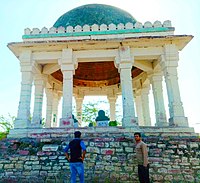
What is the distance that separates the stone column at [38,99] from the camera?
32.4 ft

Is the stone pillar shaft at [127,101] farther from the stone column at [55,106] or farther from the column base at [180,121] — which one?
the stone column at [55,106]

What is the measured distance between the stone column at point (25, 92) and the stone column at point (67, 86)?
131 cm

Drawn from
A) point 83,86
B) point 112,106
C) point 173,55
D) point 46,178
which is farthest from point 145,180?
point 83,86

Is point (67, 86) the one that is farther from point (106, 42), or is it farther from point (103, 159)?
point (103, 159)

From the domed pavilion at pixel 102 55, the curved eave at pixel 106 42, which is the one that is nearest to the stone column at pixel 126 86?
the domed pavilion at pixel 102 55

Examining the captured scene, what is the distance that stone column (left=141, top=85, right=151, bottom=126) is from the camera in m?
11.7

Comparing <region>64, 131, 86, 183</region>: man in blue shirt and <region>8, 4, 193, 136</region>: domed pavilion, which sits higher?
<region>8, 4, 193, 136</region>: domed pavilion

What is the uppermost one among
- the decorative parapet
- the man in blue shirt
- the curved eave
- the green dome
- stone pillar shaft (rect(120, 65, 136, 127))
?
the green dome

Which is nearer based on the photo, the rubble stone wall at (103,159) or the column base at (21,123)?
the rubble stone wall at (103,159)

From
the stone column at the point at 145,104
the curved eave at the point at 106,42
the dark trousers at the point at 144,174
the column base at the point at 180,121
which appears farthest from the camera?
the stone column at the point at 145,104

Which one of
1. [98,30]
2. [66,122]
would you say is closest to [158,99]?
[98,30]

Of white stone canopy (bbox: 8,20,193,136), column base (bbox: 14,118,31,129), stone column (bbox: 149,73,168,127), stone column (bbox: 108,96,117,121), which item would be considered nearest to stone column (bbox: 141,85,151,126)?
stone column (bbox: 149,73,168,127)

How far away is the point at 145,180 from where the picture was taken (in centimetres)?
486

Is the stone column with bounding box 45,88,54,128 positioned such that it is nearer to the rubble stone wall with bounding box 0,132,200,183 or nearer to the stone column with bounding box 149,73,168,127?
the rubble stone wall with bounding box 0,132,200,183
